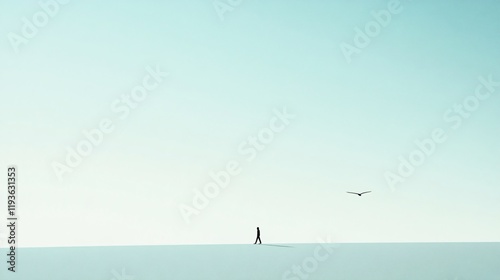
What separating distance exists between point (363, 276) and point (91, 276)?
839 inches

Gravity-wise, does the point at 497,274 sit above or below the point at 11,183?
below

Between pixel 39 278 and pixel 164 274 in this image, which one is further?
pixel 164 274

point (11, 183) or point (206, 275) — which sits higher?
point (11, 183)

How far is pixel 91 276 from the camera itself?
38500 mm

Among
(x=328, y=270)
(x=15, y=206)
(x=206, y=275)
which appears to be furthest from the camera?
(x=328, y=270)

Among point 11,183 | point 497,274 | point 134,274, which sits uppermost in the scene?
point 11,183

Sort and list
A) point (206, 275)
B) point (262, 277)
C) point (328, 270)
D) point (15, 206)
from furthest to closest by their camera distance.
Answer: point (328, 270) → point (206, 275) → point (262, 277) → point (15, 206)

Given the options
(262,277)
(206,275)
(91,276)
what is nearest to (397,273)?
(262,277)

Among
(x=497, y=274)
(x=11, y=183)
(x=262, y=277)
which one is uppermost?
(x=11, y=183)

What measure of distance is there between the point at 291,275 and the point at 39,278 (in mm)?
19525

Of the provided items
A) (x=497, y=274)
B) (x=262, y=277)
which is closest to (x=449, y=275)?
(x=497, y=274)

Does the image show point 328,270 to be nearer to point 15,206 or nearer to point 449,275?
point 449,275

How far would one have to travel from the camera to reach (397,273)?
40.5 metres

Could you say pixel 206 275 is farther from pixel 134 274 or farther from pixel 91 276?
pixel 91 276
